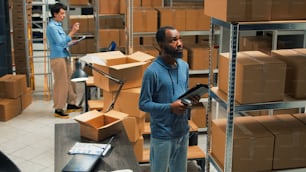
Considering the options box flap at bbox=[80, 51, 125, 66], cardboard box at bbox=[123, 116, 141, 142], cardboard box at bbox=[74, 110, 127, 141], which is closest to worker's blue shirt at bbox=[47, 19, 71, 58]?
Answer: box flap at bbox=[80, 51, 125, 66]

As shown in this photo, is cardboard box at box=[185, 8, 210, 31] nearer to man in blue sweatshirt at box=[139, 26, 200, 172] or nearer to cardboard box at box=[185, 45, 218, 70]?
cardboard box at box=[185, 45, 218, 70]

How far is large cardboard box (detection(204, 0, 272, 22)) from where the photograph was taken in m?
2.60

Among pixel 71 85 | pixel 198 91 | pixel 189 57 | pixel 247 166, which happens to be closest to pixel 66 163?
pixel 198 91

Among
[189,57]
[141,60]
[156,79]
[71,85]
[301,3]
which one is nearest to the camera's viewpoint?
[301,3]

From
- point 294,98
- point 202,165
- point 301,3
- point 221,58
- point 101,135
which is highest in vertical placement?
point 301,3

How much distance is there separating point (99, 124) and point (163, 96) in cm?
65

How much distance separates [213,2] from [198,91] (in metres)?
0.61

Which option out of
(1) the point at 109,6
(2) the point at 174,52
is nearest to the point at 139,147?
(2) the point at 174,52

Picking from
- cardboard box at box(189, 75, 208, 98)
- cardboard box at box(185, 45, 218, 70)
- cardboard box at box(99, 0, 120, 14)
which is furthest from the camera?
cardboard box at box(99, 0, 120, 14)

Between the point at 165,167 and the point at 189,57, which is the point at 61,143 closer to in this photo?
the point at 165,167

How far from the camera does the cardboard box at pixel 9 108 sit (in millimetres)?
6198

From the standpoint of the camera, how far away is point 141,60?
14.8ft

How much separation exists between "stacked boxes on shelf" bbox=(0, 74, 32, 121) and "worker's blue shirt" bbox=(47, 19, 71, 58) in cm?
74

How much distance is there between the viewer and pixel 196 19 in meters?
5.66
